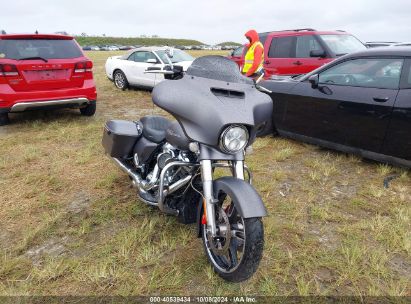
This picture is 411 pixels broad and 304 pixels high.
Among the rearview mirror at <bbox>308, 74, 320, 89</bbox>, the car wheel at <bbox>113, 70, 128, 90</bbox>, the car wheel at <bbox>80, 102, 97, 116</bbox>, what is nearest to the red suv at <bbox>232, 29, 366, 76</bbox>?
the rearview mirror at <bbox>308, 74, 320, 89</bbox>

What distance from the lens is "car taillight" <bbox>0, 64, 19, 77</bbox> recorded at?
514 centimetres

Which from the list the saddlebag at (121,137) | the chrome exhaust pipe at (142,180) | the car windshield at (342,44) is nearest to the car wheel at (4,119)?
the saddlebag at (121,137)

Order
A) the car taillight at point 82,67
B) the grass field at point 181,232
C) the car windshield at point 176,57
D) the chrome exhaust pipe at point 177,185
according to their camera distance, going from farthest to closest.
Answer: the car windshield at point 176,57 → the car taillight at point 82,67 → the chrome exhaust pipe at point 177,185 → the grass field at point 181,232

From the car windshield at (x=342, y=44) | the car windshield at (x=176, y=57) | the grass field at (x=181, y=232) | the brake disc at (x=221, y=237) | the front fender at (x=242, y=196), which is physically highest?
the car windshield at (x=342, y=44)

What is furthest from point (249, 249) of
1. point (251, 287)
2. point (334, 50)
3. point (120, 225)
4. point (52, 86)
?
point (334, 50)

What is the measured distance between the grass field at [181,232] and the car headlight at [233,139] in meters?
1.00

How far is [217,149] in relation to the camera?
2.16 m

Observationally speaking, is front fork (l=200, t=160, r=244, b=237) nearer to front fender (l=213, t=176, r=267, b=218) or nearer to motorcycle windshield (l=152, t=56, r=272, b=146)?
front fender (l=213, t=176, r=267, b=218)

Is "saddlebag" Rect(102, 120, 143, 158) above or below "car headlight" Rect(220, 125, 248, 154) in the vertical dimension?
below

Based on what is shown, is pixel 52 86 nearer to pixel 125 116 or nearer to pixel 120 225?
pixel 125 116

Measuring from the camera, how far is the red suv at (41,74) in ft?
17.3

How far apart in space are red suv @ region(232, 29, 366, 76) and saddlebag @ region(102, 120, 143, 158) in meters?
5.36

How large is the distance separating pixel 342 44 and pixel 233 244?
22.6 ft

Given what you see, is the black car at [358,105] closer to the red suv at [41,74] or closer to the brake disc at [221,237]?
the brake disc at [221,237]
